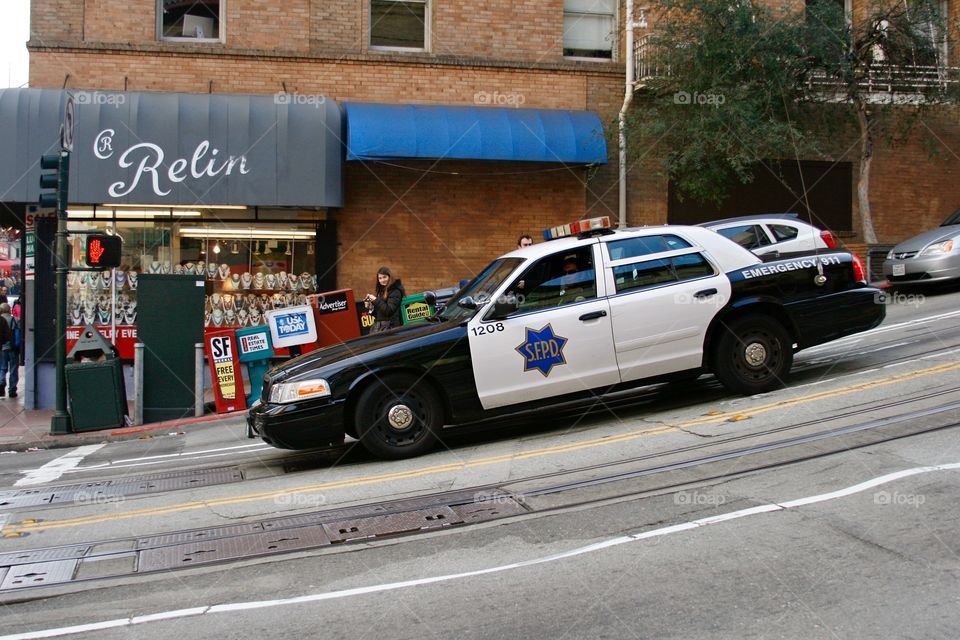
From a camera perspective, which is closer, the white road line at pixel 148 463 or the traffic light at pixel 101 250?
the white road line at pixel 148 463

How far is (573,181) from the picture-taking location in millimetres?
18516

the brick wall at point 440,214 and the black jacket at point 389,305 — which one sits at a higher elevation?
the brick wall at point 440,214

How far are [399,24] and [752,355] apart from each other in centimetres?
Answer: 1183

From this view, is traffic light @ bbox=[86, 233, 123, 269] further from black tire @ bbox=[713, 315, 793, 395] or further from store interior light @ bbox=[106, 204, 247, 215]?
black tire @ bbox=[713, 315, 793, 395]

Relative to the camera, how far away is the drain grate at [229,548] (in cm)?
602

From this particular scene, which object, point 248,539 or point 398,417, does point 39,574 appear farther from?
point 398,417

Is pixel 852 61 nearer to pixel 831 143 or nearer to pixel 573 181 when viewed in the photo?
pixel 831 143

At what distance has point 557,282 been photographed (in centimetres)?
880

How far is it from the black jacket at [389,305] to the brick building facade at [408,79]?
4.77 meters

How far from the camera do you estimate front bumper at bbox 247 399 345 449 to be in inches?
318

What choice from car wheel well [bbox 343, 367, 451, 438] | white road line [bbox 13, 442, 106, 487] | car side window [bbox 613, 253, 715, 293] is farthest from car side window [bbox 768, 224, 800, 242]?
white road line [bbox 13, 442, 106, 487]

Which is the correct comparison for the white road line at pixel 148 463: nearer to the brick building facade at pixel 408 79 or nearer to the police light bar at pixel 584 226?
the police light bar at pixel 584 226

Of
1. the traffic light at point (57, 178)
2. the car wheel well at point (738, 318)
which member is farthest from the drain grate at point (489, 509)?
the traffic light at point (57, 178)

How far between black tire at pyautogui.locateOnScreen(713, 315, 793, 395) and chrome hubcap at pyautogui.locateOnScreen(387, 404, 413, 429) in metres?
3.11
